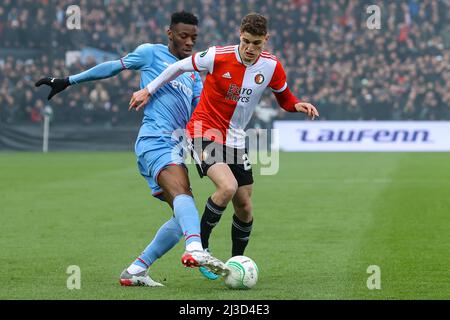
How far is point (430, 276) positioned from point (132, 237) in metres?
4.24

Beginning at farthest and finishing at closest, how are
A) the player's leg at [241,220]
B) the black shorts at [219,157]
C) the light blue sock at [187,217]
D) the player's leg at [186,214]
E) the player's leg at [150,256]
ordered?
the player's leg at [241,220] → the black shorts at [219,157] → the player's leg at [150,256] → the light blue sock at [187,217] → the player's leg at [186,214]

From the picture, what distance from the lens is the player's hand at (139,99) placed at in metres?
7.90

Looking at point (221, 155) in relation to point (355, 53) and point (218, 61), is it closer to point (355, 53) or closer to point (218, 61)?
point (218, 61)

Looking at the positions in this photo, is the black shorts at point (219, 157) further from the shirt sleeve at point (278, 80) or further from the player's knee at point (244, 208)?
the shirt sleeve at point (278, 80)

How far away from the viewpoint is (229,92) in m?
8.20

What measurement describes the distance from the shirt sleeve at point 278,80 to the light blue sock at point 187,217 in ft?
4.09

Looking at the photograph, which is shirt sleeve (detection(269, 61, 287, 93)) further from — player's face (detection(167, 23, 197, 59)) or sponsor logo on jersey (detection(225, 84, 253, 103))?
player's face (detection(167, 23, 197, 59))

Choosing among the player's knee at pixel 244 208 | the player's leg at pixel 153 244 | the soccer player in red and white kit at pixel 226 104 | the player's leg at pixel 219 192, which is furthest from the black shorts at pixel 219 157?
the player's leg at pixel 153 244

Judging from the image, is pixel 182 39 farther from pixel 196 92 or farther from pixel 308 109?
pixel 308 109

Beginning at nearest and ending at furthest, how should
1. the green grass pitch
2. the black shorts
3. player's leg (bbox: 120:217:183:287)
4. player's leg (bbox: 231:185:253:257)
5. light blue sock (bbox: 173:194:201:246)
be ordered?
light blue sock (bbox: 173:194:201:246) → the green grass pitch → player's leg (bbox: 120:217:183:287) → the black shorts → player's leg (bbox: 231:185:253:257)

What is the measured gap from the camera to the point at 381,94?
1313 inches

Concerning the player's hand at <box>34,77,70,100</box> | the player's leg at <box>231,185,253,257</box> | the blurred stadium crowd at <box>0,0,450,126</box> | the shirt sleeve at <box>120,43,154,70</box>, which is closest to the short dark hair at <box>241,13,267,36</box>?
the shirt sleeve at <box>120,43,154,70</box>

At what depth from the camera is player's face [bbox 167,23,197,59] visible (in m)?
8.32

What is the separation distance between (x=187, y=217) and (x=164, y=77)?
3.81ft
